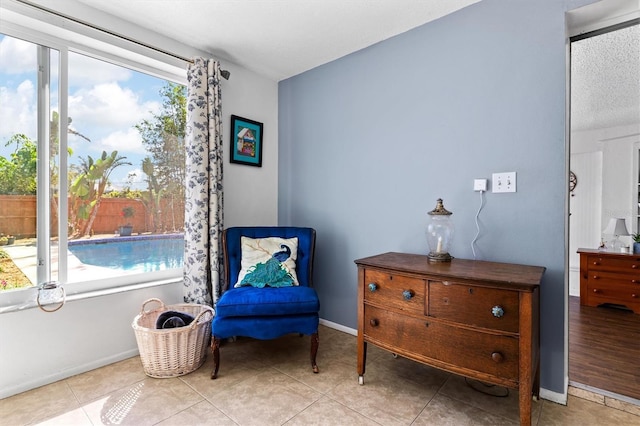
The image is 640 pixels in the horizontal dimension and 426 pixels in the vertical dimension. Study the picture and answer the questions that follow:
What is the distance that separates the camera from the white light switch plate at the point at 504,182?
72.2 inches

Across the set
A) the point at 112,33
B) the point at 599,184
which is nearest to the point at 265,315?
the point at 112,33

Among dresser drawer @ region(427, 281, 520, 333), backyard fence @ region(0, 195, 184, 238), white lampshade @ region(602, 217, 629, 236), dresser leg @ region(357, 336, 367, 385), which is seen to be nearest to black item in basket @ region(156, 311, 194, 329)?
backyard fence @ region(0, 195, 184, 238)

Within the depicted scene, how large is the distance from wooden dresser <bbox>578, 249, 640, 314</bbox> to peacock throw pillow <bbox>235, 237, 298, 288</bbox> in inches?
133

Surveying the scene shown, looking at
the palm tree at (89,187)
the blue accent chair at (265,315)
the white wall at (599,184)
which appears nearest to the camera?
the blue accent chair at (265,315)

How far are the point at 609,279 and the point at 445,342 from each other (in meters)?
3.09

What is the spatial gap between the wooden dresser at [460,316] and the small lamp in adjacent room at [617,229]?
2.90m

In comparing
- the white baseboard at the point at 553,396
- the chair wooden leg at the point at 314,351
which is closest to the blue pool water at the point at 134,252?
the chair wooden leg at the point at 314,351

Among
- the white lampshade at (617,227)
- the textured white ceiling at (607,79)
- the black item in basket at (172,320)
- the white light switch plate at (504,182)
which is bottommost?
the black item in basket at (172,320)

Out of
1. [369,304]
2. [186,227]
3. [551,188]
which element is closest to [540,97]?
[551,188]

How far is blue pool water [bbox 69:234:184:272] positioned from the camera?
2170mm

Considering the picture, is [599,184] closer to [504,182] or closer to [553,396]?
[504,182]

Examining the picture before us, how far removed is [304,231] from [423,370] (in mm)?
1292

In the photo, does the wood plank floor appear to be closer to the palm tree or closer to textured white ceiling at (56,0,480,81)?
textured white ceiling at (56,0,480,81)

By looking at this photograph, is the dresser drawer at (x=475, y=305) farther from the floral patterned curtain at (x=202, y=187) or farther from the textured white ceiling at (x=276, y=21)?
the textured white ceiling at (x=276, y=21)
